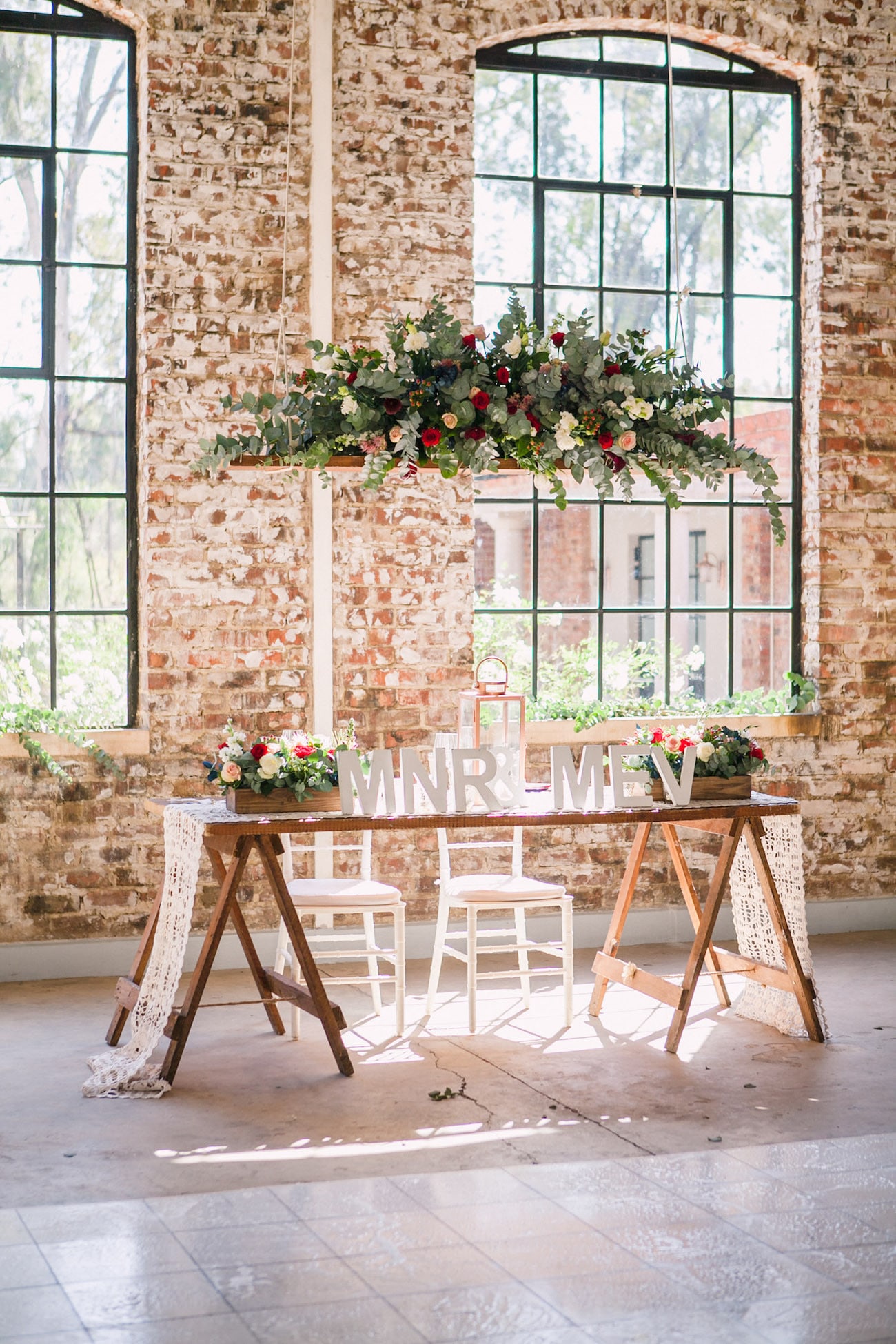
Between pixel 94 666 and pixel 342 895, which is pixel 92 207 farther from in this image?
pixel 342 895

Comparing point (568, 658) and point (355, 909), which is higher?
point (568, 658)

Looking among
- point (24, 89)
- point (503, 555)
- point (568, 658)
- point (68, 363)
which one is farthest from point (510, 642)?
point (24, 89)

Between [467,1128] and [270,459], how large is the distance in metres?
2.11

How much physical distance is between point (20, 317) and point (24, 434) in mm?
481

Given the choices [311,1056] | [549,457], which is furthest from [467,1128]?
[549,457]

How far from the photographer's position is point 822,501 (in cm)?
702

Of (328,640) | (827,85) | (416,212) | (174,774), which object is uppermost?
(827,85)

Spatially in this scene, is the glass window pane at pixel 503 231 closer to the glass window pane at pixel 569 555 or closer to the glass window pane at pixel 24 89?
the glass window pane at pixel 569 555

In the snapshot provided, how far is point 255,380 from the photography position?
626cm

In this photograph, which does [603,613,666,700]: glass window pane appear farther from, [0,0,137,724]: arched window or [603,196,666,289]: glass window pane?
[0,0,137,724]: arched window

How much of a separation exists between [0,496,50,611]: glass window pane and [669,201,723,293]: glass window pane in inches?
123

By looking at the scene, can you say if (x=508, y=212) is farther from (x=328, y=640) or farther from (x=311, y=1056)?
(x=311, y=1056)

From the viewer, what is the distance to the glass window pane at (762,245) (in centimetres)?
714

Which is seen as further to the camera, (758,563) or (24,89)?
(758,563)
